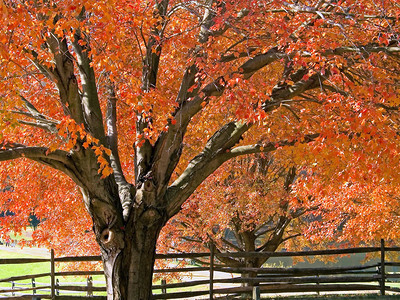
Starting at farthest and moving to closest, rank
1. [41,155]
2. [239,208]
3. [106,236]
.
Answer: [239,208]
[106,236]
[41,155]

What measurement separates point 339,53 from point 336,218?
1085 centimetres

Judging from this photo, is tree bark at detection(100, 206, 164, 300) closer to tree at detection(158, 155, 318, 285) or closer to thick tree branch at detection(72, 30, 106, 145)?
thick tree branch at detection(72, 30, 106, 145)

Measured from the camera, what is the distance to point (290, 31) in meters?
8.12

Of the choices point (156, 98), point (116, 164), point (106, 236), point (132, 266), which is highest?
point (156, 98)

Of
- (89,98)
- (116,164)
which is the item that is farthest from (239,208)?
(89,98)

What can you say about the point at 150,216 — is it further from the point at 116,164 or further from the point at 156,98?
the point at 156,98

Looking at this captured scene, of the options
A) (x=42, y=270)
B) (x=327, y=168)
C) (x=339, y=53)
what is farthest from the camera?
(x=42, y=270)

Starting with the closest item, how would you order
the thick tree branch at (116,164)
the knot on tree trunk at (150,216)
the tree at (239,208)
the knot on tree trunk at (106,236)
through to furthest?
the knot on tree trunk at (106,236)
the knot on tree trunk at (150,216)
the thick tree branch at (116,164)
the tree at (239,208)

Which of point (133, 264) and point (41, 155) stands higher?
point (41, 155)

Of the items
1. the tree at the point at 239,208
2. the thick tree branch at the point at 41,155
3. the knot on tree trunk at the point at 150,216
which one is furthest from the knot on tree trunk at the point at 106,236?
the tree at the point at 239,208

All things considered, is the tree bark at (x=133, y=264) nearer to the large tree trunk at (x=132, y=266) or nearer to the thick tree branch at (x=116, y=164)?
the large tree trunk at (x=132, y=266)

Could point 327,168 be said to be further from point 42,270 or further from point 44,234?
point 42,270

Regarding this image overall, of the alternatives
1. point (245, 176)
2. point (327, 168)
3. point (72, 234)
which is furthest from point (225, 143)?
point (72, 234)

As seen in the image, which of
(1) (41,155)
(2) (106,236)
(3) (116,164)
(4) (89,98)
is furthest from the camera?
(3) (116,164)
